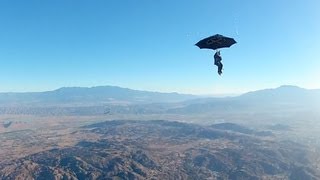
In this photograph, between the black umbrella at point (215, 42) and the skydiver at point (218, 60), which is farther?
the skydiver at point (218, 60)

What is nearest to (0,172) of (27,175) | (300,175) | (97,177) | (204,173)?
(27,175)

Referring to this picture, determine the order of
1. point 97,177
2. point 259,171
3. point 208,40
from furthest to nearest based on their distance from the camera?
1. point 259,171
2. point 97,177
3. point 208,40

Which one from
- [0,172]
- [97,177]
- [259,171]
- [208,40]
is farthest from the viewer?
[259,171]

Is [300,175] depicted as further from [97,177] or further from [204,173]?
[97,177]

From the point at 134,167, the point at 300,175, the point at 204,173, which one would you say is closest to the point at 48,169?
the point at 134,167

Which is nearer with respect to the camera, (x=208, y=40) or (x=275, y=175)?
(x=208, y=40)

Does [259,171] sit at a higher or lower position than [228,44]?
lower

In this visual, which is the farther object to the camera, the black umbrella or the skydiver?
the skydiver
